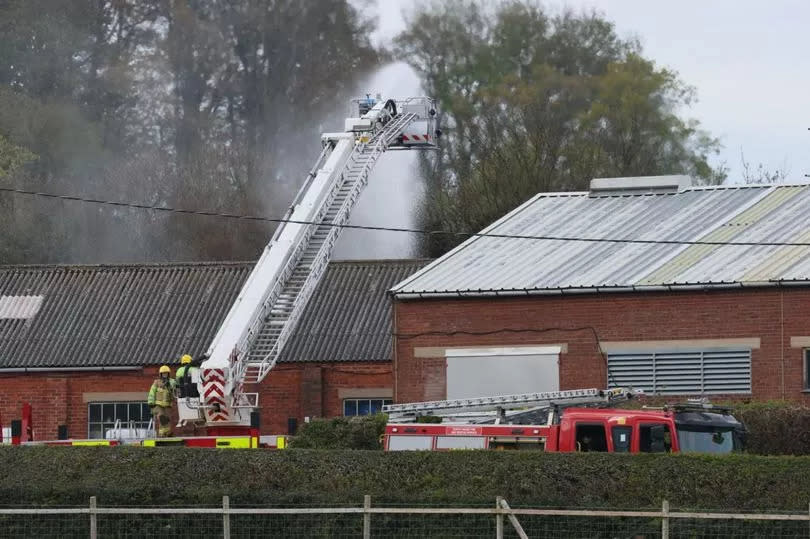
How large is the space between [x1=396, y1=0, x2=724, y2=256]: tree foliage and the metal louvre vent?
64.1 feet

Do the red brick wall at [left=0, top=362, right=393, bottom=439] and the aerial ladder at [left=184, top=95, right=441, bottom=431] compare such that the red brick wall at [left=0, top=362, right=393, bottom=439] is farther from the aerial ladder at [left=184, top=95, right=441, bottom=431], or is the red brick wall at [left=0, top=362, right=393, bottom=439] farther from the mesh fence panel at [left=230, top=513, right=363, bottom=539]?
the mesh fence panel at [left=230, top=513, right=363, bottom=539]

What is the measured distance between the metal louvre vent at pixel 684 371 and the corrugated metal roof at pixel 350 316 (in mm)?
8604

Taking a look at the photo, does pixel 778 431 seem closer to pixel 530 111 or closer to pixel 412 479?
pixel 412 479

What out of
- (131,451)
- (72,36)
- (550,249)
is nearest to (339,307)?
(550,249)

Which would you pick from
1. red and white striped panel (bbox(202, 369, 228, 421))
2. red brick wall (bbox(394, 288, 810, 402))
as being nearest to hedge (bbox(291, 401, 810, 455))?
red and white striped panel (bbox(202, 369, 228, 421))

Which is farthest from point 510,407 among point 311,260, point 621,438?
point 311,260

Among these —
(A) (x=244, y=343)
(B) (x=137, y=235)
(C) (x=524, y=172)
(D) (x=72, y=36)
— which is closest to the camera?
(A) (x=244, y=343)

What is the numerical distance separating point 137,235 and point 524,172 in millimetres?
14277

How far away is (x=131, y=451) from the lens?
25.0m

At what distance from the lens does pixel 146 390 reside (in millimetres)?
41438

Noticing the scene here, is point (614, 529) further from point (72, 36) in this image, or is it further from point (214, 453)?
point (72, 36)

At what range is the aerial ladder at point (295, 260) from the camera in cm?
3041

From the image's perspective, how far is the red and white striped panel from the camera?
3002 cm

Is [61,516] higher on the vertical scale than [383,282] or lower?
lower
